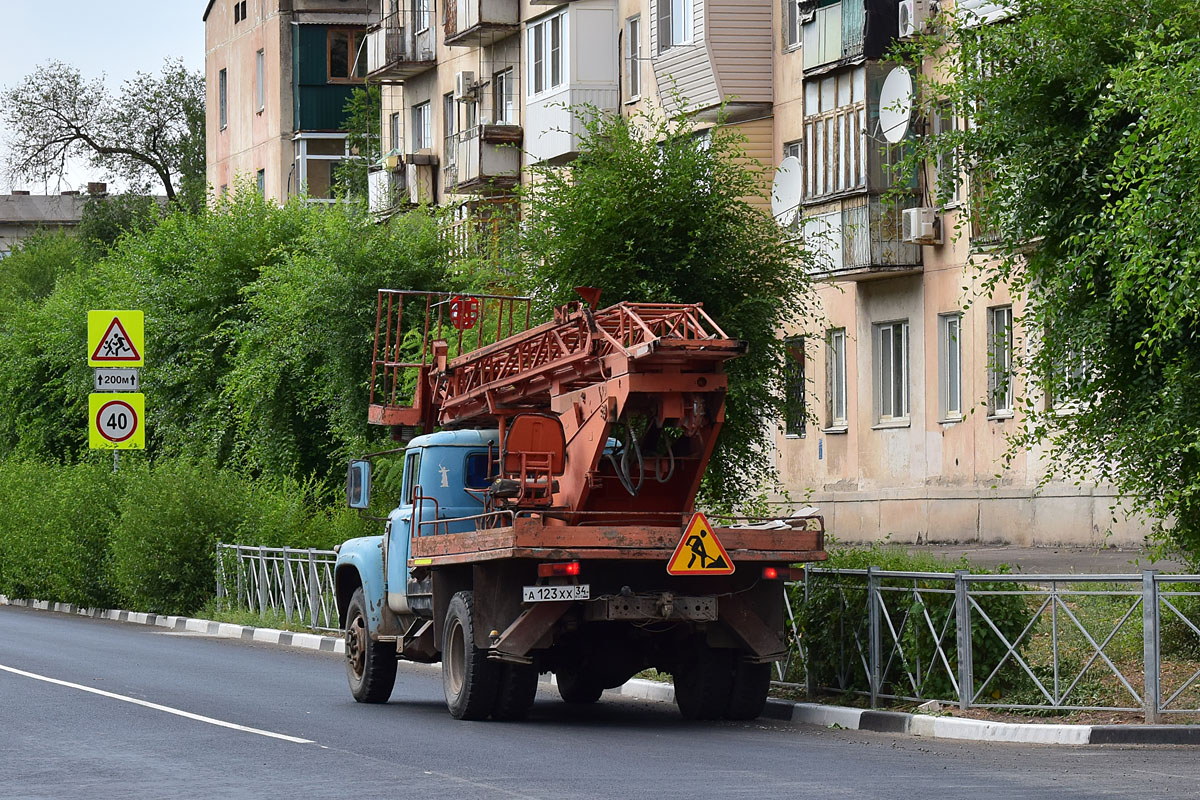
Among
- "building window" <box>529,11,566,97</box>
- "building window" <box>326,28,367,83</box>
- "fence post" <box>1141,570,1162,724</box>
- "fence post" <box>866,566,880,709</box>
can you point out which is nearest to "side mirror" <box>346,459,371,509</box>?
"fence post" <box>866,566,880,709</box>

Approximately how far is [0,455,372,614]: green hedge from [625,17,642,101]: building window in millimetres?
11446

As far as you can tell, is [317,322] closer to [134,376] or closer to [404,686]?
[134,376]

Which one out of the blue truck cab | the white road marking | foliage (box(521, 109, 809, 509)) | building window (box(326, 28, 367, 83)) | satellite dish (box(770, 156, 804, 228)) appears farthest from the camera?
building window (box(326, 28, 367, 83))

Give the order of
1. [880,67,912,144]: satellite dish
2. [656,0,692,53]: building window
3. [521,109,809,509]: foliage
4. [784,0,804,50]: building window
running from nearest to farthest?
[521,109,809,509]: foliage
[880,67,912,144]: satellite dish
[784,0,804,50]: building window
[656,0,692,53]: building window

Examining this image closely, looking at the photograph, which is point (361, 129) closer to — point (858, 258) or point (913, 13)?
point (858, 258)

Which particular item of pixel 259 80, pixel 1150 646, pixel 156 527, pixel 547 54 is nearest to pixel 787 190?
pixel 547 54

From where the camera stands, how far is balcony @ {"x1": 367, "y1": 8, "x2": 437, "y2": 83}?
4991 centimetres

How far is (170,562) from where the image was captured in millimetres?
29625

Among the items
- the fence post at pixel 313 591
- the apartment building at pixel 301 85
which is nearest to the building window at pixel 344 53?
the apartment building at pixel 301 85

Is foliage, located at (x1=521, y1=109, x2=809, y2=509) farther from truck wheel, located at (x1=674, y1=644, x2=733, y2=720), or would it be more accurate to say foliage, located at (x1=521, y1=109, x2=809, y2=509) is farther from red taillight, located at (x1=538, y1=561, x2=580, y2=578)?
red taillight, located at (x1=538, y1=561, x2=580, y2=578)

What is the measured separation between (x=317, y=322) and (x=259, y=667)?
41.3 feet

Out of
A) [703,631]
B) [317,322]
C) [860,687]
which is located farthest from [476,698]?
[317,322]

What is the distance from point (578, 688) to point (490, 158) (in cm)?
2764

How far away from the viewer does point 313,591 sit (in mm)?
25969
